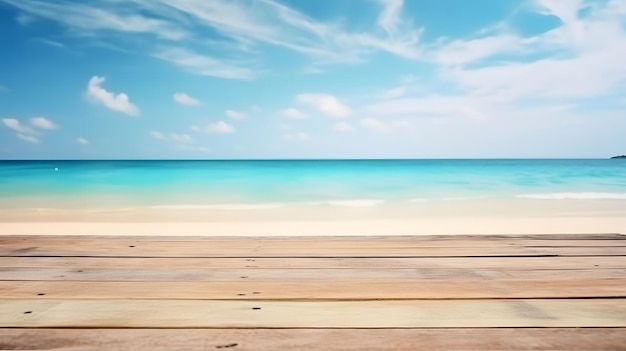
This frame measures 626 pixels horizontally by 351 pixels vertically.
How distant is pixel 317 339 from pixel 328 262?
2.44 feet

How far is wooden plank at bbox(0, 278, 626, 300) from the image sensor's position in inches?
53.2

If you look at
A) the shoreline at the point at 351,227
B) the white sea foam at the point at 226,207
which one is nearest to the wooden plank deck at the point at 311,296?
the shoreline at the point at 351,227

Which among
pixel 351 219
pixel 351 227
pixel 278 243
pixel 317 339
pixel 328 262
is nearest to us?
pixel 317 339

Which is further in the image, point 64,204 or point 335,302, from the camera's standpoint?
point 64,204

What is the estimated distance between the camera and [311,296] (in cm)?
135

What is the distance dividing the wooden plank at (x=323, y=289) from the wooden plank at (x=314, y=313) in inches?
1.9

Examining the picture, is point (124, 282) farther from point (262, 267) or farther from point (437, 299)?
point (437, 299)

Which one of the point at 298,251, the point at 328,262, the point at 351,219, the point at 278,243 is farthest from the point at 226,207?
the point at 328,262

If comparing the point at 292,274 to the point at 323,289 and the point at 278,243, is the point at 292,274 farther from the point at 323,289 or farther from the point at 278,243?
the point at 278,243

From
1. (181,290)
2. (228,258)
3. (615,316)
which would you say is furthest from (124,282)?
(615,316)

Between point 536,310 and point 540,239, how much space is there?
1199mm

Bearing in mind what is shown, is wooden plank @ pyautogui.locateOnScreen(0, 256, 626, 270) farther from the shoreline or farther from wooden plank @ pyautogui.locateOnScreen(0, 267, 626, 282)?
the shoreline

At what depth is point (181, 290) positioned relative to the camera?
1.41m

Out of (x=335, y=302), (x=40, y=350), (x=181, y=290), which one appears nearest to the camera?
(x=40, y=350)
